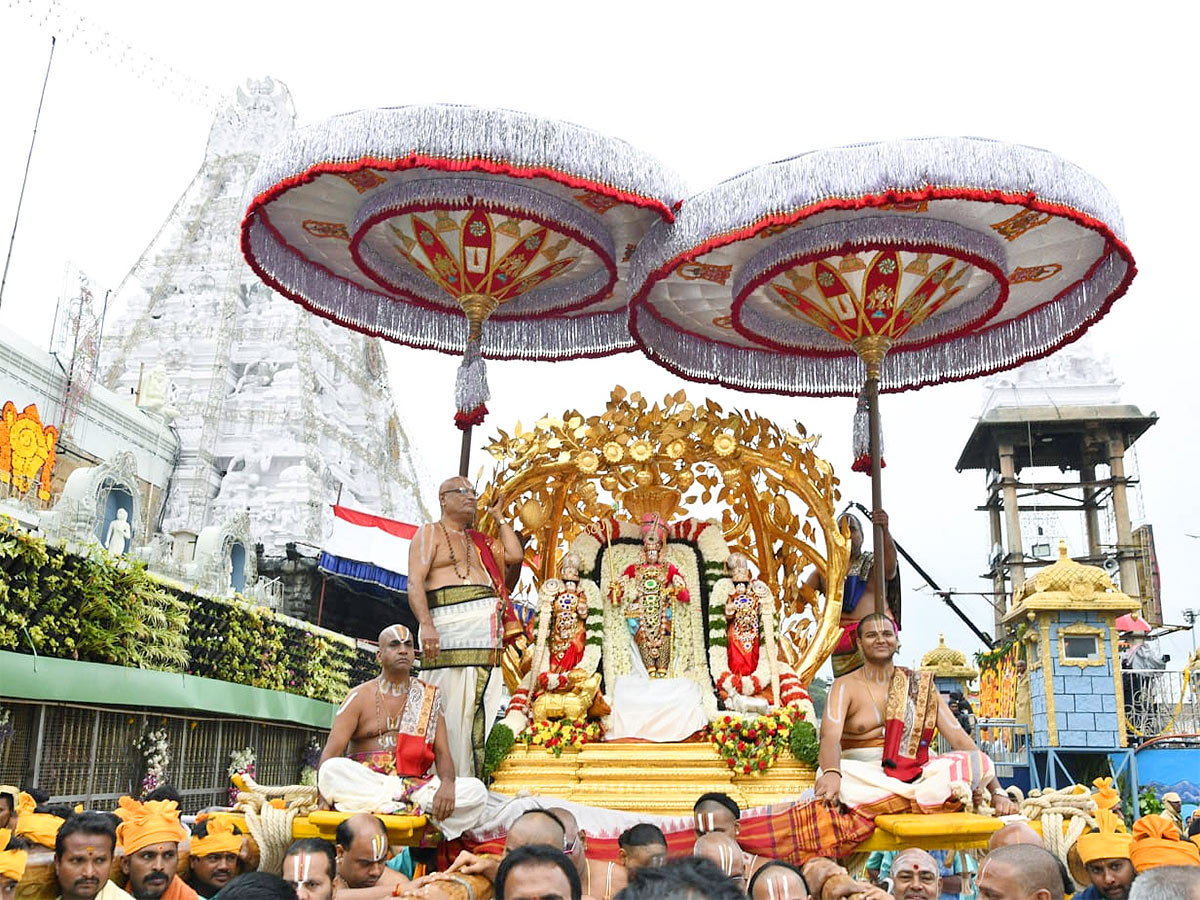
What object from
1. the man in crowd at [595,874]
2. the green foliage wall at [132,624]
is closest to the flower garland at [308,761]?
the green foliage wall at [132,624]

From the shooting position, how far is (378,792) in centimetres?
530

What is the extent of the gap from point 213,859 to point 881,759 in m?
3.47

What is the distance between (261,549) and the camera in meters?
22.6

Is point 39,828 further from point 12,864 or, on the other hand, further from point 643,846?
point 643,846

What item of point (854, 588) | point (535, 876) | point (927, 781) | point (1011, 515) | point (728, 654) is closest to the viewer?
point (535, 876)

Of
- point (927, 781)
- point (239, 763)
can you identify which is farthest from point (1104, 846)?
point (239, 763)

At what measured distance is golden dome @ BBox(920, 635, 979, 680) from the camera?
818 inches

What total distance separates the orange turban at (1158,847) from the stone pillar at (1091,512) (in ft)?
101

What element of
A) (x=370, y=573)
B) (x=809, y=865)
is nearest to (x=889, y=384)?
(x=809, y=865)

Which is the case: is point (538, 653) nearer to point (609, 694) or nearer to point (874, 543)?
point (609, 694)

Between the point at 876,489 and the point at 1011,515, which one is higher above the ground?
the point at 1011,515

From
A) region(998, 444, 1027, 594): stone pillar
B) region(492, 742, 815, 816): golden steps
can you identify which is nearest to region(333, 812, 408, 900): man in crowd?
region(492, 742, 815, 816): golden steps

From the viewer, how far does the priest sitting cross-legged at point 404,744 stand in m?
5.41

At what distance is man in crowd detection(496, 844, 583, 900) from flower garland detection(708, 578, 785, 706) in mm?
5023
